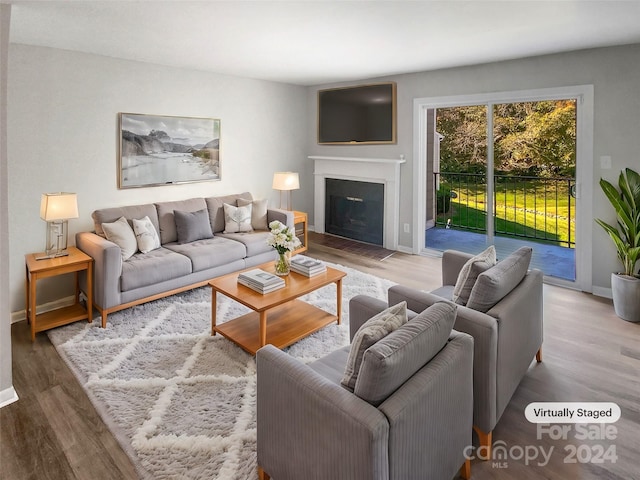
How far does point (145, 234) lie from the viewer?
401cm

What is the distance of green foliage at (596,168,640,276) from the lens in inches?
140

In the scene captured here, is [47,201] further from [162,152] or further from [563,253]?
[563,253]

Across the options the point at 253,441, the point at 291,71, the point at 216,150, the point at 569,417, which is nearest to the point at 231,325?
→ the point at 253,441

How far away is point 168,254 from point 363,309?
2460 millimetres

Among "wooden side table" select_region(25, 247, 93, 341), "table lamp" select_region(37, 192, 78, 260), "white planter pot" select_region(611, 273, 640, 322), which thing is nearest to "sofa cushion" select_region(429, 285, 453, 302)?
"white planter pot" select_region(611, 273, 640, 322)

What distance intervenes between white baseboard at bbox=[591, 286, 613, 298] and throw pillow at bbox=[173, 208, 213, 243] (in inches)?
164

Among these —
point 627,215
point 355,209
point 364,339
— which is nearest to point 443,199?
point 355,209

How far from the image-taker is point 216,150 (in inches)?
206

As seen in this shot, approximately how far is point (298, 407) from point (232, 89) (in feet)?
15.5

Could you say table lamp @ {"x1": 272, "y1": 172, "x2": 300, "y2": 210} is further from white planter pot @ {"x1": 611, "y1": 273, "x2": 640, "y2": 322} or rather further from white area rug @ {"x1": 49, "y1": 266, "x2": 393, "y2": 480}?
white planter pot @ {"x1": 611, "y1": 273, "x2": 640, "y2": 322}

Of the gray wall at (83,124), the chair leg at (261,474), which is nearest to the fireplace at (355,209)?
the gray wall at (83,124)

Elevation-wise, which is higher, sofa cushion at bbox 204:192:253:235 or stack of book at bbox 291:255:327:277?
sofa cushion at bbox 204:192:253:235

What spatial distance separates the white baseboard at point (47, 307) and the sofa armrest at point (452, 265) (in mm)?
3496

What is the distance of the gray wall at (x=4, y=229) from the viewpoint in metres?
2.29
